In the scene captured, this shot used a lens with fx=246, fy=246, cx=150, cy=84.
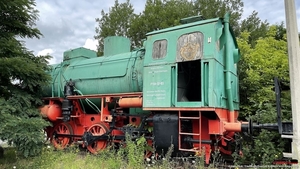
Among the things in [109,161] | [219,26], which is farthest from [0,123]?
[219,26]

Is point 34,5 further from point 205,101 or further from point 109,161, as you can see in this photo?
point 205,101

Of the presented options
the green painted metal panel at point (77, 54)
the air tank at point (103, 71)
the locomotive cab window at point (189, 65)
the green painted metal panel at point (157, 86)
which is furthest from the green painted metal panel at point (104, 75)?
the locomotive cab window at point (189, 65)

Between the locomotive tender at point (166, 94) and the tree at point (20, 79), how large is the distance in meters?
1.68

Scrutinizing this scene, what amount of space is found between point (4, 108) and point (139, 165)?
3.43 m

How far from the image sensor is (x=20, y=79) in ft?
21.2

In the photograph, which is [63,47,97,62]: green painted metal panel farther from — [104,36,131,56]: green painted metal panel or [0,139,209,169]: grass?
[0,139,209,169]: grass

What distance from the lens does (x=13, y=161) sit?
→ 6.65 meters

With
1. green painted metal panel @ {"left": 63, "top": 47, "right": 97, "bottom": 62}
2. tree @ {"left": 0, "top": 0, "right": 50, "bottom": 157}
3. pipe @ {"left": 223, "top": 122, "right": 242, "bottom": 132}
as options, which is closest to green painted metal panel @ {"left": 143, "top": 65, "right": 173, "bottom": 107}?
pipe @ {"left": 223, "top": 122, "right": 242, "bottom": 132}

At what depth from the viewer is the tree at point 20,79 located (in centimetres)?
569

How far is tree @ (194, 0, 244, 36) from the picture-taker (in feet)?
72.0

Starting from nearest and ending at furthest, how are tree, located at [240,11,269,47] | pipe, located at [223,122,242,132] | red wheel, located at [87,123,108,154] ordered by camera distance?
1. pipe, located at [223,122,242,132]
2. red wheel, located at [87,123,108,154]
3. tree, located at [240,11,269,47]

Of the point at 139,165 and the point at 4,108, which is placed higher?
the point at 4,108

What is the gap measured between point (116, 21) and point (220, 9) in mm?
11383

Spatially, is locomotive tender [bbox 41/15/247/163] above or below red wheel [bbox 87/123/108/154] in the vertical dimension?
above
